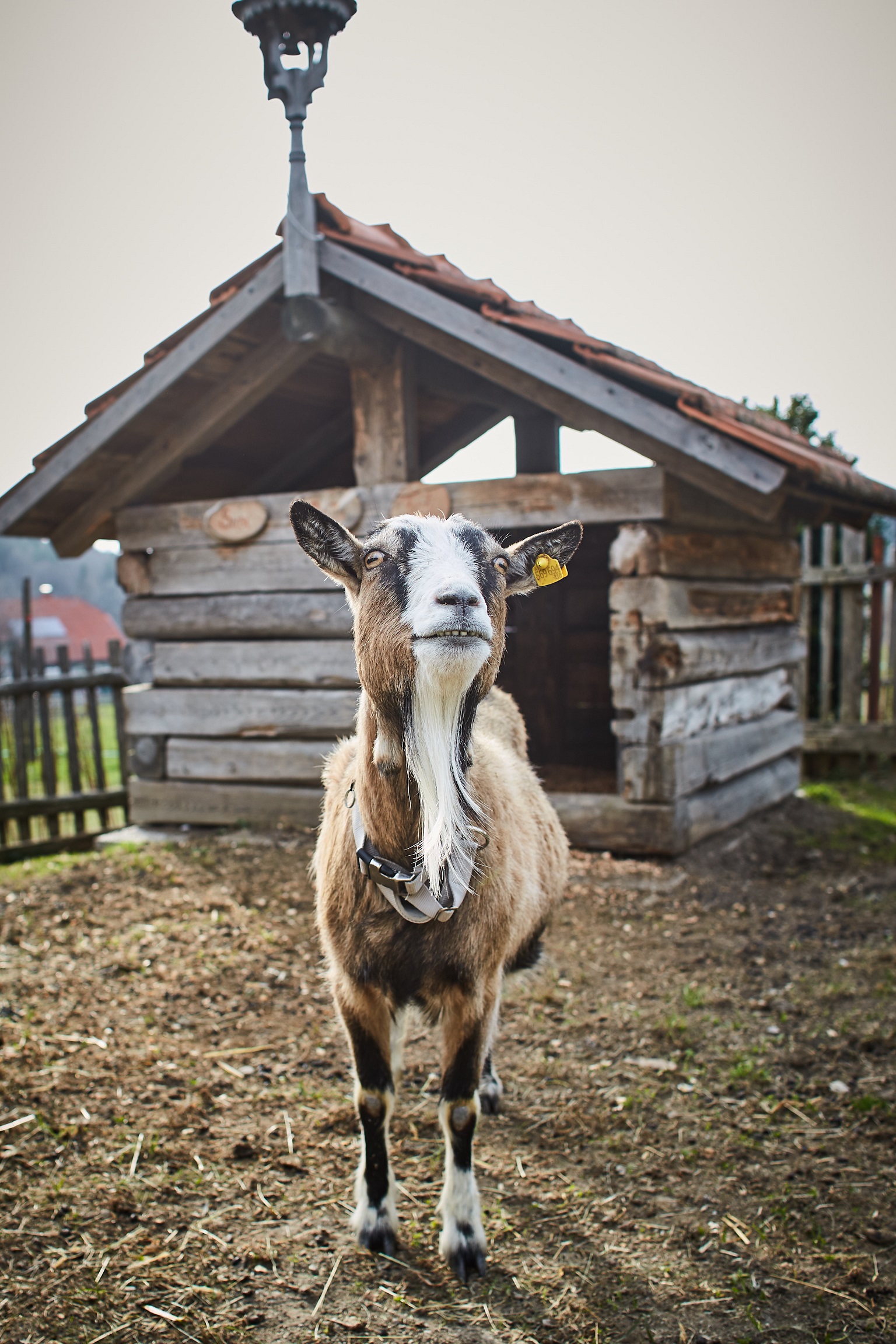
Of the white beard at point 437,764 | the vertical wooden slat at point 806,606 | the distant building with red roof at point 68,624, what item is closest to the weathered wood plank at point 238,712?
the white beard at point 437,764

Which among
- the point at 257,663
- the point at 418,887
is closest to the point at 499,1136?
the point at 418,887

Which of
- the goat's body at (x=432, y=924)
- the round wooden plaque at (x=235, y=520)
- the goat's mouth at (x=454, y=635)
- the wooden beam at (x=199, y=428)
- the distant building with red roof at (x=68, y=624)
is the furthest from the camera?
the distant building with red roof at (x=68, y=624)

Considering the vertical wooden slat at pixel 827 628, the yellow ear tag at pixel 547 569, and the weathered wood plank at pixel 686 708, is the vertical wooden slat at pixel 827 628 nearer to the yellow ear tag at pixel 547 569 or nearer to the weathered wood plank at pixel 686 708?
the weathered wood plank at pixel 686 708

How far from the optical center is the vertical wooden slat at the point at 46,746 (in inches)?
304

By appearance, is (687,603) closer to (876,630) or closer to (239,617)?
(239,617)

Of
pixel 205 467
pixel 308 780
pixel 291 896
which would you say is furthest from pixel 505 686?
pixel 291 896

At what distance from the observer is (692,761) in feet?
19.8

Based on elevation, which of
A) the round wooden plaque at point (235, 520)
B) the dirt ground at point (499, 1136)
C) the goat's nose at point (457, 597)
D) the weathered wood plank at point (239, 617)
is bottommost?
the dirt ground at point (499, 1136)

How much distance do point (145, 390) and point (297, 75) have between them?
7.29 ft

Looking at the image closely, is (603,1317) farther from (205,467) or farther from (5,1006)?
(205,467)

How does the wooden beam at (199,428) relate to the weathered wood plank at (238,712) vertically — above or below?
above

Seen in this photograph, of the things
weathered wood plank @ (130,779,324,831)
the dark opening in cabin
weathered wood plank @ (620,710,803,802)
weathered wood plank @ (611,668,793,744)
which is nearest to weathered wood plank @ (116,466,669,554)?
weathered wood plank @ (611,668,793,744)

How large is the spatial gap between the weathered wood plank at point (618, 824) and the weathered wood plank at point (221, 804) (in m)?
1.86

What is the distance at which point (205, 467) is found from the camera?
7.86 meters
